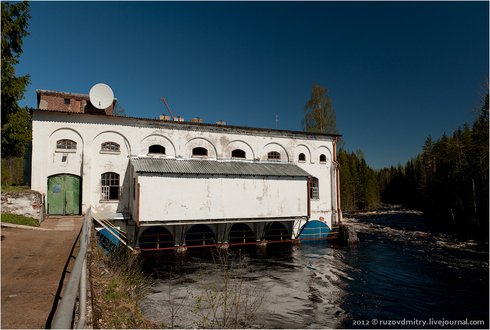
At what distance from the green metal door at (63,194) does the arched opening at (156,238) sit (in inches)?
180

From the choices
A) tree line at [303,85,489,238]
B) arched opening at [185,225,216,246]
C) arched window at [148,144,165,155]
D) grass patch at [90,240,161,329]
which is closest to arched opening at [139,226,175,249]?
arched opening at [185,225,216,246]

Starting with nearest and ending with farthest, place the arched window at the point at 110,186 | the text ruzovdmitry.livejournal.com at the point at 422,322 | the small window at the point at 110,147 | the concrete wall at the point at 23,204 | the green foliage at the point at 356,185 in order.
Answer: the text ruzovdmitry.livejournal.com at the point at 422,322
the concrete wall at the point at 23,204
the arched window at the point at 110,186
the small window at the point at 110,147
the green foliage at the point at 356,185

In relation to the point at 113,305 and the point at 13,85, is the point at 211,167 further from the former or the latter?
the point at 113,305

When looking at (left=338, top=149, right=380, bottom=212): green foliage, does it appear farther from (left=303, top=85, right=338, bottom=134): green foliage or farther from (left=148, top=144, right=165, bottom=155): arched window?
(left=148, top=144, right=165, bottom=155): arched window

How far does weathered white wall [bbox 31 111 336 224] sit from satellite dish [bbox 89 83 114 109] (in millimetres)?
1374

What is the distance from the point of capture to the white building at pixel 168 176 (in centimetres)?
1820

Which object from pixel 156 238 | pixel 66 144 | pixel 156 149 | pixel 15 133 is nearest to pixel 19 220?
pixel 15 133

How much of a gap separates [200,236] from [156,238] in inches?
127

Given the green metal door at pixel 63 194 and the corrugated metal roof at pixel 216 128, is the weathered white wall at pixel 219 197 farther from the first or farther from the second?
the green metal door at pixel 63 194

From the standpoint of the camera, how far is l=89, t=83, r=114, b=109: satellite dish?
1997 centimetres

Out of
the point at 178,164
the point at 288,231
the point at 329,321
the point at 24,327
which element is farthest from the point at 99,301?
the point at 288,231

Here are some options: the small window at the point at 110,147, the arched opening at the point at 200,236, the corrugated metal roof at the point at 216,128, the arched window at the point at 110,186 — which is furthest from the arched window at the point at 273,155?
the arched window at the point at 110,186

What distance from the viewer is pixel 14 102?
14.7 m

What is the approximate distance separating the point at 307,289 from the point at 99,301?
975cm
